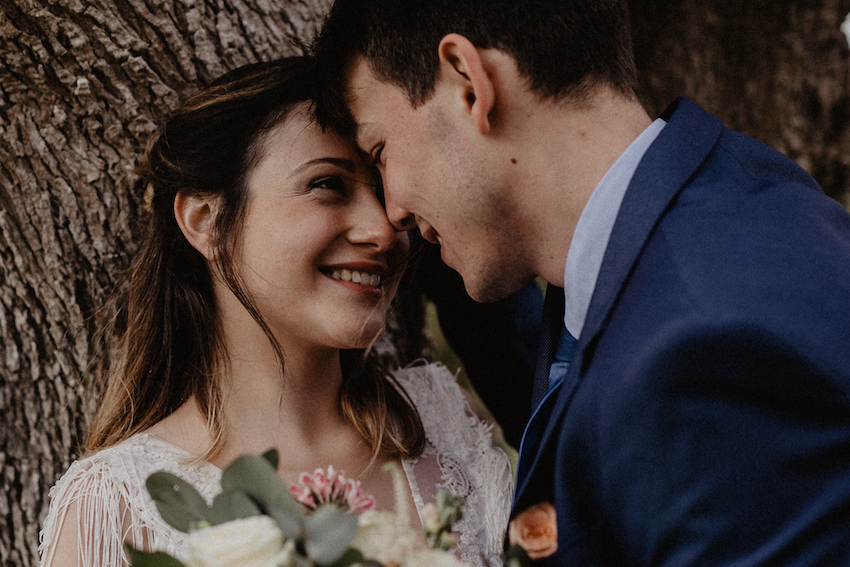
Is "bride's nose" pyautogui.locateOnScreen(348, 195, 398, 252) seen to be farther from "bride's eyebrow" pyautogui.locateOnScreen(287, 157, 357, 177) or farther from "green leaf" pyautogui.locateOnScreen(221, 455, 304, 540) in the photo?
"green leaf" pyautogui.locateOnScreen(221, 455, 304, 540)

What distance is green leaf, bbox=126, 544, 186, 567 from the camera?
93 centimetres

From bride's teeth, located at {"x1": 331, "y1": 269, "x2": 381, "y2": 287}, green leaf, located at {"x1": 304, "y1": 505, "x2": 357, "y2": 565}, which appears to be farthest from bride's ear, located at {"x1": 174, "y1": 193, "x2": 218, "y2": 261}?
green leaf, located at {"x1": 304, "y1": 505, "x2": 357, "y2": 565}

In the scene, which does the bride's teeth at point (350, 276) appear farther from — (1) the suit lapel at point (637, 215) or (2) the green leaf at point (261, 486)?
(2) the green leaf at point (261, 486)

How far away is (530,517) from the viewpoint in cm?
147

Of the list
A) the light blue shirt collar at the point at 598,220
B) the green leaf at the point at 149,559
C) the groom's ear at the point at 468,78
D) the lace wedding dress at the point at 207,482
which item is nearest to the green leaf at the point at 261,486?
the green leaf at the point at 149,559

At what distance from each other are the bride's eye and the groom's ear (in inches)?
19.8

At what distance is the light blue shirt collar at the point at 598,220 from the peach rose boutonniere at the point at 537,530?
43cm

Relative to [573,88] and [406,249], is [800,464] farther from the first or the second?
[406,249]

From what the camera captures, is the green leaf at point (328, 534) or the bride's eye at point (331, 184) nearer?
the green leaf at point (328, 534)

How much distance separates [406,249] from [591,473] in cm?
104

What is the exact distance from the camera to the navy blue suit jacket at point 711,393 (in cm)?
119

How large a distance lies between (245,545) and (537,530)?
0.81 metres

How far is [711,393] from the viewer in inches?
48.4

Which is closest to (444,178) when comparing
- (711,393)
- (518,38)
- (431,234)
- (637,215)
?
(431,234)
